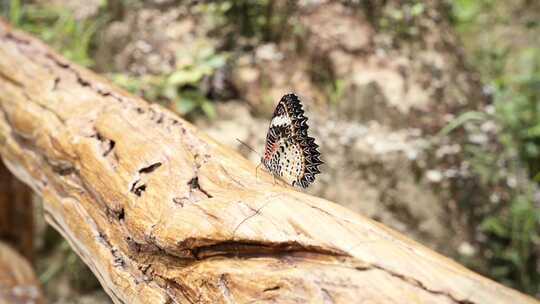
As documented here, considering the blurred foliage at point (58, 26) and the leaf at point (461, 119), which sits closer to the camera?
the leaf at point (461, 119)

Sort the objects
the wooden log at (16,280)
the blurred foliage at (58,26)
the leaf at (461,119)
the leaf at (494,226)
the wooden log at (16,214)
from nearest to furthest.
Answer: the wooden log at (16,280), the leaf at (494,226), the leaf at (461,119), the wooden log at (16,214), the blurred foliage at (58,26)

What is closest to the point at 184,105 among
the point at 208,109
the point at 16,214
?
the point at 208,109

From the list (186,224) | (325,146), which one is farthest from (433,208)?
(186,224)

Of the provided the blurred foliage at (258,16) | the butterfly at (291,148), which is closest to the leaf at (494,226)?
the blurred foliage at (258,16)

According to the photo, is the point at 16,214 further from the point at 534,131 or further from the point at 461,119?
the point at 534,131

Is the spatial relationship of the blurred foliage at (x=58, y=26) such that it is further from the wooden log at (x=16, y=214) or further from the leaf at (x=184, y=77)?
the wooden log at (x=16, y=214)

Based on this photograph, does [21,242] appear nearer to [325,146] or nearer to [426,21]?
[325,146]
